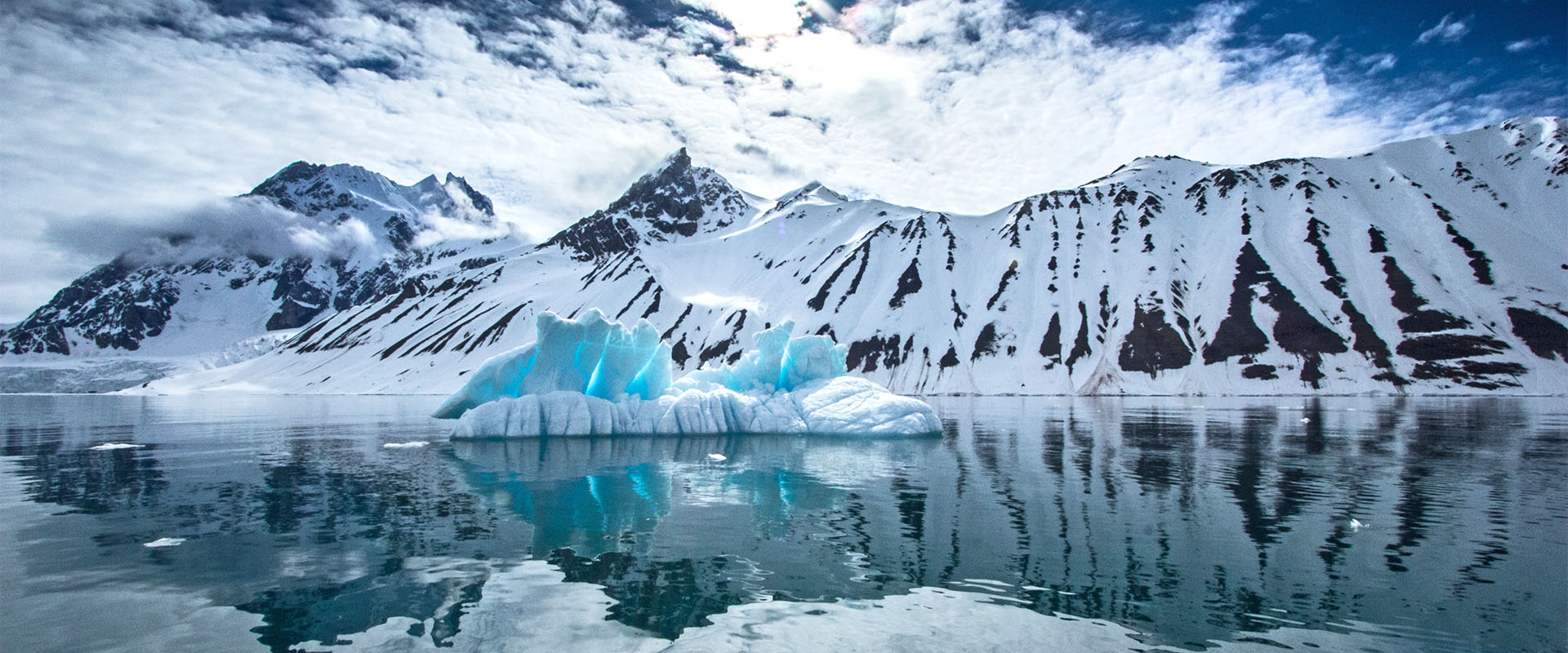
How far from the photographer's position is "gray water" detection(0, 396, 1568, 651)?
1080 centimetres

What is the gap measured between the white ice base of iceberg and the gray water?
8.01m

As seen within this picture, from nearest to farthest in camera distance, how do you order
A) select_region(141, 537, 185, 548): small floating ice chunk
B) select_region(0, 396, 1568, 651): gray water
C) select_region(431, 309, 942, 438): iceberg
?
select_region(0, 396, 1568, 651): gray water, select_region(141, 537, 185, 548): small floating ice chunk, select_region(431, 309, 942, 438): iceberg

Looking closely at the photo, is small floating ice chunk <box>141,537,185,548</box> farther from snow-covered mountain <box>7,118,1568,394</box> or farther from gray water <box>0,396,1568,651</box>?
snow-covered mountain <box>7,118,1568,394</box>

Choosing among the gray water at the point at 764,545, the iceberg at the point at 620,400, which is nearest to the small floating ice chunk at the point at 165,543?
the gray water at the point at 764,545

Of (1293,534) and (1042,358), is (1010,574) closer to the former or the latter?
(1293,534)

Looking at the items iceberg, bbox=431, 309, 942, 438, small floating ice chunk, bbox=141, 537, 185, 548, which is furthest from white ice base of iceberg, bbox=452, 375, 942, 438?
small floating ice chunk, bbox=141, 537, 185, 548

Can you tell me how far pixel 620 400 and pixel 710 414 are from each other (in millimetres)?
5461

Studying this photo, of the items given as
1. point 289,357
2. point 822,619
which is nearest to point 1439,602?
point 822,619

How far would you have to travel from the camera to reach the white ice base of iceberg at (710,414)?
39.6 m

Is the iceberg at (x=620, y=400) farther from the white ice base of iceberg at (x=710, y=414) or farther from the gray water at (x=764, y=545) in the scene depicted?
the gray water at (x=764, y=545)

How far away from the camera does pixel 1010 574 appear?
522 inches

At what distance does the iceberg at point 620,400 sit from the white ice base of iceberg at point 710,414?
0.05m

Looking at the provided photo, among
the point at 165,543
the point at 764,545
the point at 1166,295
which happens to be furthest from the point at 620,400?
the point at 1166,295

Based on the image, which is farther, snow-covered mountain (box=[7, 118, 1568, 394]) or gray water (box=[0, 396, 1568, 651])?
snow-covered mountain (box=[7, 118, 1568, 394])
